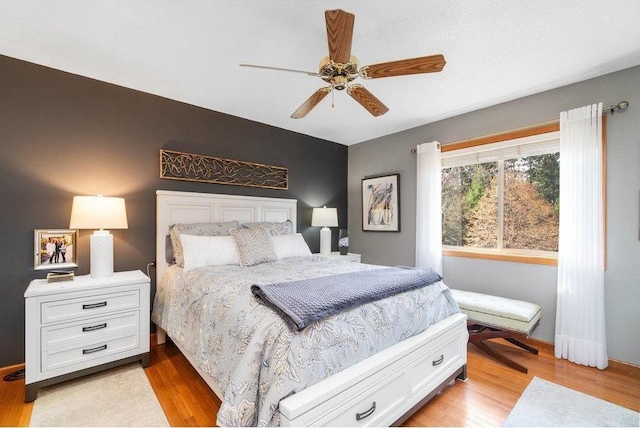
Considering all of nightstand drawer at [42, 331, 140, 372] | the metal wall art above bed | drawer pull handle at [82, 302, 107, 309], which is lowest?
nightstand drawer at [42, 331, 140, 372]

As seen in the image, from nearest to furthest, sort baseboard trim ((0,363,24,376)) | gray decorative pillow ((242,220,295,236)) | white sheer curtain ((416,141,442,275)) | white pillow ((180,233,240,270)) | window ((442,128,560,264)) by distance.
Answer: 1. baseboard trim ((0,363,24,376))
2. white pillow ((180,233,240,270))
3. window ((442,128,560,264))
4. gray decorative pillow ((242,220,295,236))
5. white sheer curtain ((416,141,442,275))

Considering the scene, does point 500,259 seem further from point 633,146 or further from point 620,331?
point 633,146

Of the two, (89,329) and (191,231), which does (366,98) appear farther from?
(89,329)

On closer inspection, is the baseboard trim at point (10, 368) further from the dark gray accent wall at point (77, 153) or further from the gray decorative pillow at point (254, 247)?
the gray decorative pillow at point (254, 247)

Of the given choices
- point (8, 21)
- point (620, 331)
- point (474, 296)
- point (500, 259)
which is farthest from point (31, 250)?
point (620, 331)

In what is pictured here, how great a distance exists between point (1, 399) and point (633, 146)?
16.7 feet

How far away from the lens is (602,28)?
6.28 ft

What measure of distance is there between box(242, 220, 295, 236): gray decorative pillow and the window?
2.02 m

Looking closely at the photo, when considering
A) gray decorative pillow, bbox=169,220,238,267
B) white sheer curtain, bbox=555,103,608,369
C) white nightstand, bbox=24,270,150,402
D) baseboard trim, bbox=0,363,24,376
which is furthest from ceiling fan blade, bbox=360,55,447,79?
baseboard trim, bbox=0,363,24,376

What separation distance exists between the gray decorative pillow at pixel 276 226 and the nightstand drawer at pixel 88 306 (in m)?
1.34

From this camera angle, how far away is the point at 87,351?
212 cm

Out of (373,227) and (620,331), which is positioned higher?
(373,227)

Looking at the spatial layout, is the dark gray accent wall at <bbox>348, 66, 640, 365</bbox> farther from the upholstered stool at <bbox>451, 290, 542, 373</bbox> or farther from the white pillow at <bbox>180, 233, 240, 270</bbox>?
the white pillow at <bbox>180, 233, 240, 270</bbox>

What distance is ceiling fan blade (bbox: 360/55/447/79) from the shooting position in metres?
1.68
